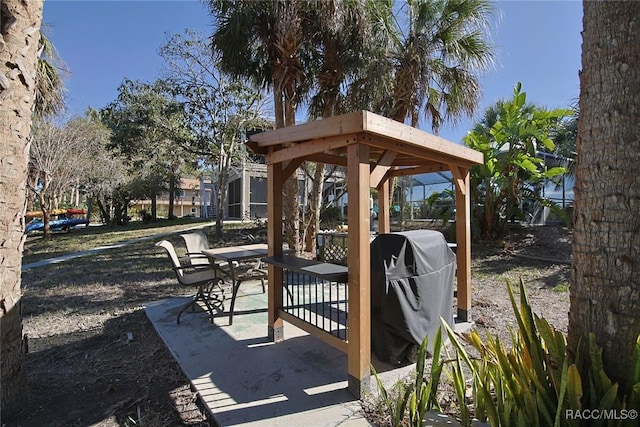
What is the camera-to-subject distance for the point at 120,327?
14.5ft

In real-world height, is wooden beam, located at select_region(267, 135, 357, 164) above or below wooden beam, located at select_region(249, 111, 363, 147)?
below

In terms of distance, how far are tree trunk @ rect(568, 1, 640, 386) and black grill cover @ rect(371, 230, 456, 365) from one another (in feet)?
5.02

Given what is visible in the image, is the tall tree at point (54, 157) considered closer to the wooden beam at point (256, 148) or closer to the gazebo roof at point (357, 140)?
the wooden beam at point (256, 148)

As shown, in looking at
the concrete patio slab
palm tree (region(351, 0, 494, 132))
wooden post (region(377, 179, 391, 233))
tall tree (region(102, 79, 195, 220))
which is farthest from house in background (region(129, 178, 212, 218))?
the concrete patio slab

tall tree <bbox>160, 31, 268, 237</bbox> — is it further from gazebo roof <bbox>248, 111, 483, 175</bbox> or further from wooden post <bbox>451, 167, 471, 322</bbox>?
wooden post <bbox>451, 167, 471, 322</bbox>

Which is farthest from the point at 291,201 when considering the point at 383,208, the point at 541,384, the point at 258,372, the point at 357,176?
the point at 541,384

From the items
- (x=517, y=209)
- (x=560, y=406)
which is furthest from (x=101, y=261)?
(x=517, y=209)

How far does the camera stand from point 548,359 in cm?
175

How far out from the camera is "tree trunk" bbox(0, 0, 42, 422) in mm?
2316

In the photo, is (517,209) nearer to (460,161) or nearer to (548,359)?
(460,161)

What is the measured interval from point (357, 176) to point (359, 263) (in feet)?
2.32

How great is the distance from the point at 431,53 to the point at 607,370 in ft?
24.7

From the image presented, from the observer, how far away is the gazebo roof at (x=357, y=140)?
2645 millimetres

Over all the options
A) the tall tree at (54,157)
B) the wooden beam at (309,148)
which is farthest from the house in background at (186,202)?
the wooden beam at (309,148)
